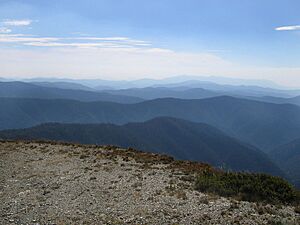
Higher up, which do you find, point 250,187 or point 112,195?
point 250,187

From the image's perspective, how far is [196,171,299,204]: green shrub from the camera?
16.0 metres

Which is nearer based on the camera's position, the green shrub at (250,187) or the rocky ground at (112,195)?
the rocky ground at (112,195)

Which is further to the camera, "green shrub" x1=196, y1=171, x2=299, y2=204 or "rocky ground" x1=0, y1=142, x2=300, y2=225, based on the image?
"green shrub" x1=196, y1=171, x2=299, y2=204

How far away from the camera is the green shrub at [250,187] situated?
52.6 feet

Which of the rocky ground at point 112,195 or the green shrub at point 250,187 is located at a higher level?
the green shrub at point 250,187

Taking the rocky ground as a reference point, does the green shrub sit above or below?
above

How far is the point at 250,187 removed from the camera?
1680 centimetres

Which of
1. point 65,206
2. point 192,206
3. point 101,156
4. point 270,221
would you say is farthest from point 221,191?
point 101,156

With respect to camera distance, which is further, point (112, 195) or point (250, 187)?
point (250, 187)

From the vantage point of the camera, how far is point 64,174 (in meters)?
20.9

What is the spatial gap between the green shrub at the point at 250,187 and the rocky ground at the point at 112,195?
36.5 inches

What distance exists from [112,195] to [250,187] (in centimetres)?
739

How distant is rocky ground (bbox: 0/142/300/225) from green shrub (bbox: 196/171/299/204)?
926 mm

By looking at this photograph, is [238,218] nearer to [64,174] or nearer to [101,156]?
[64,174]
